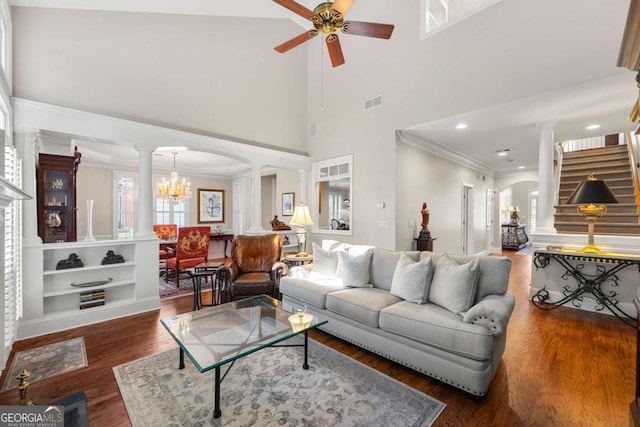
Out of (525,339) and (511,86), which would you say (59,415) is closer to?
(525,339)

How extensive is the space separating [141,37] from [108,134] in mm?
1446

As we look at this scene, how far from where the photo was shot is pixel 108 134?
361 cm

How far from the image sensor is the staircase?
464 centimetres

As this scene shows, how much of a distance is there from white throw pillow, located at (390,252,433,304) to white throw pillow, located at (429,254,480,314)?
0.10 metres

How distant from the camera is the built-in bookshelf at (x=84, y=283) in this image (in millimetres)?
3104

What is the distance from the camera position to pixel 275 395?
204 cm

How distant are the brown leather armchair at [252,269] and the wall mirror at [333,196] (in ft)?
5.62

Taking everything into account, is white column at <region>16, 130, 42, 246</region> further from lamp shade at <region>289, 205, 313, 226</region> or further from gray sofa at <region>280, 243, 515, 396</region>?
lamp shade at <region>289, 205, 313, 226</region>

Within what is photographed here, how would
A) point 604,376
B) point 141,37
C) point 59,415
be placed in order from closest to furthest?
1. point 59,415
2. point 604,376
3. point 141,37

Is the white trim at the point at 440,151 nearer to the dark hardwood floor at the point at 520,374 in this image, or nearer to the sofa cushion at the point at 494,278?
the sofa cushion at the point at 494,278

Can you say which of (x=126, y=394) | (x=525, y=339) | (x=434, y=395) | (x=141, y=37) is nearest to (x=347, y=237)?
(x=525, y=339)

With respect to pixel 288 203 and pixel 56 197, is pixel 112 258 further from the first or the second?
pixel 288 203

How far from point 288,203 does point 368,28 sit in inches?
196

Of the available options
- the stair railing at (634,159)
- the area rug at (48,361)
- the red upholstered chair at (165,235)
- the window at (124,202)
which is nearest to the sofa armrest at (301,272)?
the area rug at (48,361)
